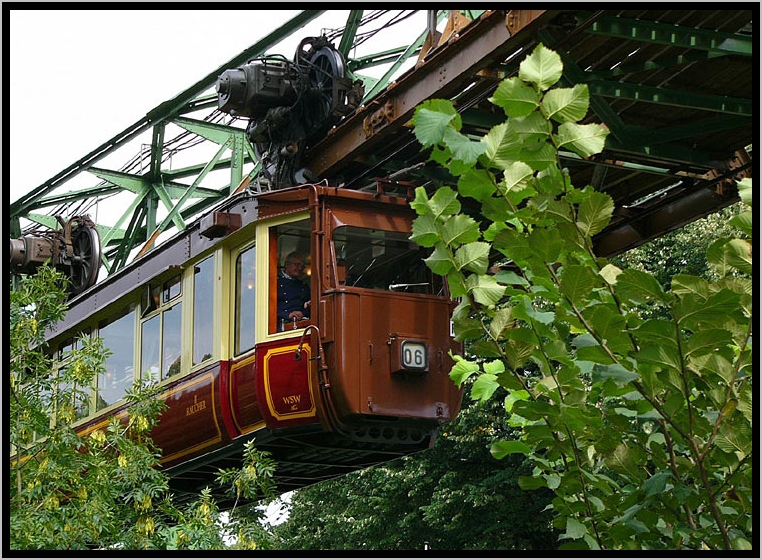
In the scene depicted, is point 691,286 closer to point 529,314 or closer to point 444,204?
point 529,314

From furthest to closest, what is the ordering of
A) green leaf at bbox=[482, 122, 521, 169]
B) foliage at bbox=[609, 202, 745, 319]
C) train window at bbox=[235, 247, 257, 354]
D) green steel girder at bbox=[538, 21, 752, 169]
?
1. foliage at bbox=[609, 202, 745, 319]
2. train window at bbox=[235, 247, 257, 354]
3. green steel girder at bbox=[538, 21, 752, 169]
4. green leaf at bbox=[482, 122, 521, 169]

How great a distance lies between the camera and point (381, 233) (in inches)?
439

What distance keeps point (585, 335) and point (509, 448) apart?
1.69ft

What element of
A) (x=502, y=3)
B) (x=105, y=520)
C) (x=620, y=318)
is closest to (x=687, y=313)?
(x=620, y=318)

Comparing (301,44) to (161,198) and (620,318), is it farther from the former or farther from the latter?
(620,318)

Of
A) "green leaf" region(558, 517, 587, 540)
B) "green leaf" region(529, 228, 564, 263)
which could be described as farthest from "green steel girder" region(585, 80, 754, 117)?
"green leaf" region(558, 517, 587, 540)

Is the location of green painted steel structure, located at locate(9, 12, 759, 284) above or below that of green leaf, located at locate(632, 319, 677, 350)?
above

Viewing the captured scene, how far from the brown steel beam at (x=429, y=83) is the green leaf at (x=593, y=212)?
373 cm

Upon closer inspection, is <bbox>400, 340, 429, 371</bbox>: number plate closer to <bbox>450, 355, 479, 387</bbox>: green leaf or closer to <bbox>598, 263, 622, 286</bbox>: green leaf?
<bbox>450, 355, 479, 387</bbox>: green leaf

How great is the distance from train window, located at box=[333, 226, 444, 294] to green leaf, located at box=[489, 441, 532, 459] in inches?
232

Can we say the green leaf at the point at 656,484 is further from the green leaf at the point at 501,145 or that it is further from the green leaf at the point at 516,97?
the green leaf at the point at 516,97

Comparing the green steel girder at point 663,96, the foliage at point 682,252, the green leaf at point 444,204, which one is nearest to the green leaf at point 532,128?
the green leaf at point 444,204

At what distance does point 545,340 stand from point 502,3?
1288 mm

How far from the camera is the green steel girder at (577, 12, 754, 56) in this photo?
8938 millimetres
